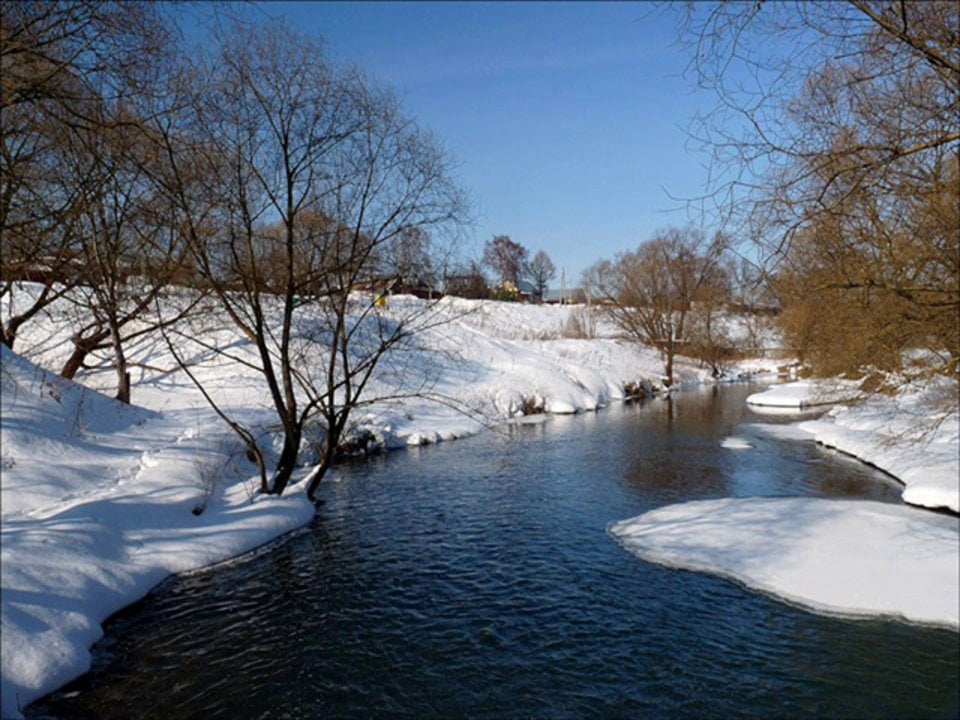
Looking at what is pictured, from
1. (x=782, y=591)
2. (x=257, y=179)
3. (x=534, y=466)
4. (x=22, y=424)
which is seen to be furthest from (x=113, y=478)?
(x=782, y=591)

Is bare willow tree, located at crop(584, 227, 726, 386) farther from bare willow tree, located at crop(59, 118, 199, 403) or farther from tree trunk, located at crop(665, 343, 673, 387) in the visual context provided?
bare willow tree, located at crop(59, 118, 199, 403)

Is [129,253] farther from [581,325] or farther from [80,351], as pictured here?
[581,325]

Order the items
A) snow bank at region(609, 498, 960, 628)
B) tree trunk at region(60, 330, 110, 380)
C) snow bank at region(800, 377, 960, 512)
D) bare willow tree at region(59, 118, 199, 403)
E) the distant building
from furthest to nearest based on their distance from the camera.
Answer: the distant building
tree trunk at region(60, 330, 110, 380)
snow bank at region(800, 377, 960, 512)
bare willow tree at region(59, 118, 199, 403)
snow bank at region(609, 498, 960, 628)

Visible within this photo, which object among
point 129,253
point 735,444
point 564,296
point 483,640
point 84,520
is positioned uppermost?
point 564,296

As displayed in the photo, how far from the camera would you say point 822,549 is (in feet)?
29.7

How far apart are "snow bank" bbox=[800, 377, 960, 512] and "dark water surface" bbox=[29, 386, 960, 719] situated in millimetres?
3930

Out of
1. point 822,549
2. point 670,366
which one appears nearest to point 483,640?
point 822,549

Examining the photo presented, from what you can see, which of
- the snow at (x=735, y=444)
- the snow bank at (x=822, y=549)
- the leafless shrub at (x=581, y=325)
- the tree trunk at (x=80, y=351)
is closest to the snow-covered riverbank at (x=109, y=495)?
the tree trunk at (x=80, y=351)

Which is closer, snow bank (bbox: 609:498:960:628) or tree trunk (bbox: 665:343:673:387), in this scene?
snow bank (bbox: 609:498:960:628)

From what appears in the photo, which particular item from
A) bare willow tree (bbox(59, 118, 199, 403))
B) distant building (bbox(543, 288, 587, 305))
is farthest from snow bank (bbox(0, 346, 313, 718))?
distant building (bbox(543, 288, 587, 305))

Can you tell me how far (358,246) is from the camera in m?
11.6

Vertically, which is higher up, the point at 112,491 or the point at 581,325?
the point at 581,325

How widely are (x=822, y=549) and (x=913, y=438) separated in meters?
2.63

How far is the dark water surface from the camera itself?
18.8 ft
